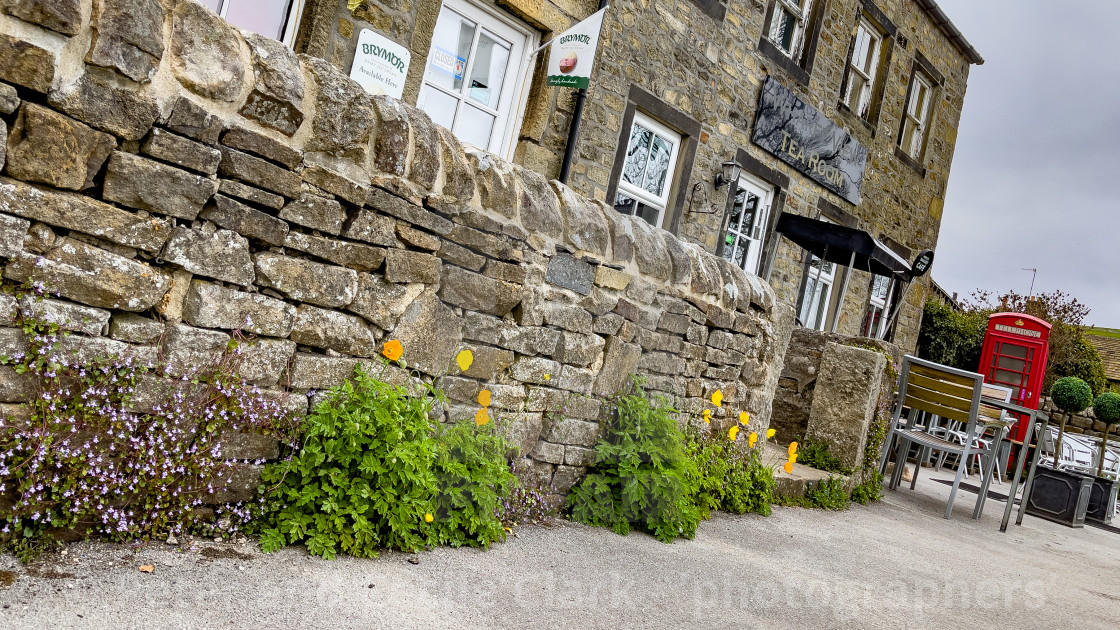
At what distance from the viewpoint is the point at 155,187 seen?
6.86 feet

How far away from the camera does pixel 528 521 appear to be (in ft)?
11.0

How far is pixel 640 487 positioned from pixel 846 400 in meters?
3.34

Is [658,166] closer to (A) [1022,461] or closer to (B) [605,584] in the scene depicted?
(A) [1022,461]

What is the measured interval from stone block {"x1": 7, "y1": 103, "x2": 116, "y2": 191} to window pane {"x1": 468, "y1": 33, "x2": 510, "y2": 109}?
4160mm

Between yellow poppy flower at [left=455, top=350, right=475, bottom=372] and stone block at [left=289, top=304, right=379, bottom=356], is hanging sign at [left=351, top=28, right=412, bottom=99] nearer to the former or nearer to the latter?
yellow poppy flower at [left=455, top=350, right=475, bottom=372]

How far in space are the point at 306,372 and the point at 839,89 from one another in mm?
9048

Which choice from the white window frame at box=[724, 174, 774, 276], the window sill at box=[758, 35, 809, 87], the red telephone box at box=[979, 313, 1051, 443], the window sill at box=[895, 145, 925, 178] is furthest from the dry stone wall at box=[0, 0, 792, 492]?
the red telephone box at box=[979, 313, 1051, 443]

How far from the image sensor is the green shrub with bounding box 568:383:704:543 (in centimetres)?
359

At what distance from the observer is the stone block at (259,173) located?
2.23 metres

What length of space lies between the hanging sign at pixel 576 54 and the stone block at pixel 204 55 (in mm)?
3763

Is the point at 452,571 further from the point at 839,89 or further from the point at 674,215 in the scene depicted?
the point at 839,89

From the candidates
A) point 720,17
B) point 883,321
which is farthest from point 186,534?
point 883,321

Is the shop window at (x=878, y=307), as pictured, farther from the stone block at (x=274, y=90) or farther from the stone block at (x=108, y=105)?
the stone block at (x=108, y=105)

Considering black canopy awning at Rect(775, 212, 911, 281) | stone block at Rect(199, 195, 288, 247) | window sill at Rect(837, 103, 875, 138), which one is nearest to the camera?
stone block at Rect(199, 195, 288, 247)
